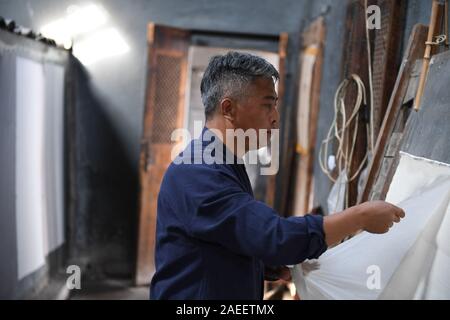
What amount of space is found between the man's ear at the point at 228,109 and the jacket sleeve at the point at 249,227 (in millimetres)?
233

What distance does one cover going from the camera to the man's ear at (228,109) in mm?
1466

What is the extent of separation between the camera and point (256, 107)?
146 cm

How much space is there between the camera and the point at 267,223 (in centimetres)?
123

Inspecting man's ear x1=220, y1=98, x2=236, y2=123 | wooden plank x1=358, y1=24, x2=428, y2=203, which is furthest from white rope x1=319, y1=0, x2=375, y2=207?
man's ear x1=220, y1=98, x2=236, y2=123

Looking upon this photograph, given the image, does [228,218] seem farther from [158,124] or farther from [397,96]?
[158,124]

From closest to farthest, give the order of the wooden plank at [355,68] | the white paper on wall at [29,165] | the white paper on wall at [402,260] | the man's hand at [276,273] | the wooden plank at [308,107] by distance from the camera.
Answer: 1. the white paper on wall at [402,260]
2. the man's hand at [276,273]
3. the wooden plank at [355,68]
4. the white paper on wall at [29,165]
5. the wooden plank at [308,107]

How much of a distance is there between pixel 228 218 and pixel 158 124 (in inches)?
144

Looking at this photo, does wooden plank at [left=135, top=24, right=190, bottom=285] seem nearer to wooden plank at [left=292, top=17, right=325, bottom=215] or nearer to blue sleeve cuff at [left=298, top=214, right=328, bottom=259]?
wooden plank at [left=292, top=17, right=325, bottom=215]

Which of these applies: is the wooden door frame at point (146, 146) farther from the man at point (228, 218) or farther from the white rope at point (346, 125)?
the man at point (228, 218)

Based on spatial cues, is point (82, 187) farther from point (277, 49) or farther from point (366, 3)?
point (366, 3)

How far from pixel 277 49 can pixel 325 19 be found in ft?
2.88

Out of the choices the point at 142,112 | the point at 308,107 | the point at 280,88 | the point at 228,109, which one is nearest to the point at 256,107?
the point at 228,109

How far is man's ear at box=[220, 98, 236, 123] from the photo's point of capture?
147cm

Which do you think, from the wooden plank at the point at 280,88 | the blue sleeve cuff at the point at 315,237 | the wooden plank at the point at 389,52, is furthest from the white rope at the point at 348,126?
the blue sleeve cuff at the point at 315,237
